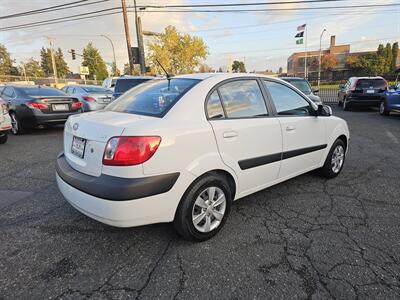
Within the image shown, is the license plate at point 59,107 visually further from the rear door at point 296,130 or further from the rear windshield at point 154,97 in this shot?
the rear door at point 296,130

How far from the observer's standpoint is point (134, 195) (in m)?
2.11

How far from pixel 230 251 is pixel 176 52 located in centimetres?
4671

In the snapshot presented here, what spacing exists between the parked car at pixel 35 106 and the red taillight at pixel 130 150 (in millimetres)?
6913

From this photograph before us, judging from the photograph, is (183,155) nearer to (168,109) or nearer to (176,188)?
(176,188)

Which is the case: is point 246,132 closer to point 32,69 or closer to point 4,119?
point 4,119

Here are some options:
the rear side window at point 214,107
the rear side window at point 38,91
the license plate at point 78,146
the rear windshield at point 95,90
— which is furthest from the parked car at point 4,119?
the rear side window at point 214,107

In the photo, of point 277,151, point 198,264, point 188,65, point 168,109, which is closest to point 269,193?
point 277,151

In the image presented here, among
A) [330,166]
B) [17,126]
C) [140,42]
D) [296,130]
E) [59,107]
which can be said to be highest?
[140,42]

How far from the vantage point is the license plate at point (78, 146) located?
7.96 ft

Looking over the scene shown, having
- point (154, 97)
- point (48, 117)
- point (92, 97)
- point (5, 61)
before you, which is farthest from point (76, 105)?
point (5, 61)

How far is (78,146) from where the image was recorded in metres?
2.51

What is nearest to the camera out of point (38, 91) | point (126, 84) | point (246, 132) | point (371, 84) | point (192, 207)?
point (192, 207)

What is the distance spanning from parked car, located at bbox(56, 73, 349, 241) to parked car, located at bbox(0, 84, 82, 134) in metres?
5.84

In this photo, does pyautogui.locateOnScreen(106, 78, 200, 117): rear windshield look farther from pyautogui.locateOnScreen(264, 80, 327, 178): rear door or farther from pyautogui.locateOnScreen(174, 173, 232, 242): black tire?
pyautogui.locateOnScreen(264, 80, 327, 178): rear door
